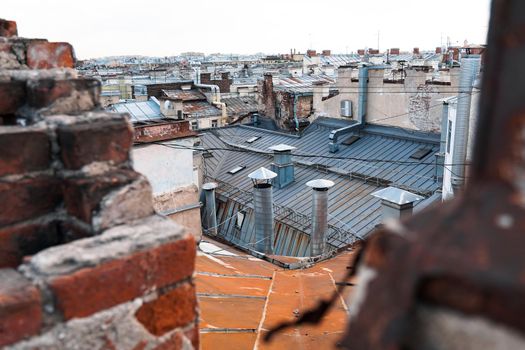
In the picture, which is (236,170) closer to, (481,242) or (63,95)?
(63,95)

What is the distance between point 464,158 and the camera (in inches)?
415

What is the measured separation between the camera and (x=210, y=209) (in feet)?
52.4

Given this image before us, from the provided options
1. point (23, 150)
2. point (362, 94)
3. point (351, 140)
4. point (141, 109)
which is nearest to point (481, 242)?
point (23, 150)

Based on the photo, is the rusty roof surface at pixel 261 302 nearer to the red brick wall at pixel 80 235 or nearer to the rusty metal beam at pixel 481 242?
the red brick wall at pixel 80 235

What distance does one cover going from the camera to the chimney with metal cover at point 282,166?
16547 millimetres

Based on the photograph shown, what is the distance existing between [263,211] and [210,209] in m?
3.68

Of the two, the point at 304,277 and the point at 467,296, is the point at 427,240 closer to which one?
the point at 467,296

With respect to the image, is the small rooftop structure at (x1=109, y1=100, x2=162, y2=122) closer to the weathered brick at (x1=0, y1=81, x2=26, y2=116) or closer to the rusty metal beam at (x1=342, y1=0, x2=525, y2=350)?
the weathered brick at (x1=0, y1=81, x2=26, y2=116)

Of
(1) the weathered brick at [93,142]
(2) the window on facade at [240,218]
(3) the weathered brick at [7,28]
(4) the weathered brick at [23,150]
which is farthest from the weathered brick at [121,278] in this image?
(2) the window on facade at [240,218]

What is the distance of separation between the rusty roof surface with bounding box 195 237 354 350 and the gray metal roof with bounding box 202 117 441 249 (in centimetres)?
501

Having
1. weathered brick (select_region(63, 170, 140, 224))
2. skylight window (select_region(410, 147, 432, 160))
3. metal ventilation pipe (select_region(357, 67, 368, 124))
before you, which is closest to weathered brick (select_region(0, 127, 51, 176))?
weathered brick (select_region(63, 170, 140, 224))

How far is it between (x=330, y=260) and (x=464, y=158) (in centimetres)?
446

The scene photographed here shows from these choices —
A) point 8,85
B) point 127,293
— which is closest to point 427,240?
point 127,293

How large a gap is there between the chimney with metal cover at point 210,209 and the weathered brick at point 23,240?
43.8 ft
